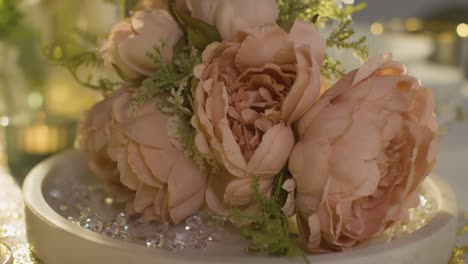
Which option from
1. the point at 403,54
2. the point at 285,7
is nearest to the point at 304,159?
the point at 285,7

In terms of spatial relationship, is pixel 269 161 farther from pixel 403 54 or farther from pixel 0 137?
pixel 403 54

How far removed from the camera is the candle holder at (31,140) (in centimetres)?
69

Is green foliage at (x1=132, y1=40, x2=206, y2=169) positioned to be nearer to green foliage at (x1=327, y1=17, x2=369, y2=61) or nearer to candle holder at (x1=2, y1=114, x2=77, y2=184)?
green foliage at (x1=327, y1=17, x2=369, y2=61)

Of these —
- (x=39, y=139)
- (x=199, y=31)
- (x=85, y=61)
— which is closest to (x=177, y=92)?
(x=199, y=31)

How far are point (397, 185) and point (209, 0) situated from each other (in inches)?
6.4

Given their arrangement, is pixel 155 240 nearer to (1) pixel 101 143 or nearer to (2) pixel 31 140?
(1) pixel 101 143

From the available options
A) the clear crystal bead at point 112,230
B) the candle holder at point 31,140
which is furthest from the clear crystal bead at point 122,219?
the candle holder at point 31,140

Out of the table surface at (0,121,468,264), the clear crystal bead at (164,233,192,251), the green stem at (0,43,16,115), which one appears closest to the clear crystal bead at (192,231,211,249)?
the clear crystal bead at (164,233,192,251)

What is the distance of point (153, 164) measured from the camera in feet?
1.41

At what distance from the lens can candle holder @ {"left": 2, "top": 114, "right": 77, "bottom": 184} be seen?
0.69 meters

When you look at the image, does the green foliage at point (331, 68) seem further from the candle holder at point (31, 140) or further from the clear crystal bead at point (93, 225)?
the candle holder at point (31, 140)

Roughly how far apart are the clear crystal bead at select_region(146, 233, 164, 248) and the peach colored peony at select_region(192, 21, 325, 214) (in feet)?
0.20

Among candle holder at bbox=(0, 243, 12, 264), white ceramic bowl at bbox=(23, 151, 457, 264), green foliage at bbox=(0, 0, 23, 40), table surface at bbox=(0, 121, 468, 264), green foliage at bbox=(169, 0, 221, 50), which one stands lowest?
table surface at bbox=(0, 121, 468, 264)

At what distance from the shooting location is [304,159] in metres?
0.39
